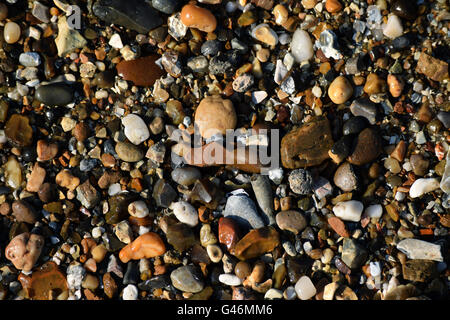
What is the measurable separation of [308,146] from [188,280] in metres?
1.05

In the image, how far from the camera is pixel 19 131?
8.61 feet

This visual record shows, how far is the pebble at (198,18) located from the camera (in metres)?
2.59

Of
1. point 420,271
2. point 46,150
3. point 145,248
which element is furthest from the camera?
point 46,150

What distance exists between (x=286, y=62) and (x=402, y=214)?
1156mm

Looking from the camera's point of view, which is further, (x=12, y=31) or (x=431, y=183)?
(x=12, y=31)

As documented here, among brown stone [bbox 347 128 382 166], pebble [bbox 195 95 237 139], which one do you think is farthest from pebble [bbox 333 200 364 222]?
pebble [bbox 195 95 237 139]

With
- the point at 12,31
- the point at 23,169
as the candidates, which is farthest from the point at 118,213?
the point at 12,31

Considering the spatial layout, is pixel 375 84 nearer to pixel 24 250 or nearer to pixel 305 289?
pixel 305 289

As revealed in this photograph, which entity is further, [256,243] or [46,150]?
[46,150]

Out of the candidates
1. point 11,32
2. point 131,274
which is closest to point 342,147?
point 131,274

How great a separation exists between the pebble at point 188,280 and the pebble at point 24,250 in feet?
2.72

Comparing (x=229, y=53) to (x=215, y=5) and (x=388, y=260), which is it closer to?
(x=215, y=5)

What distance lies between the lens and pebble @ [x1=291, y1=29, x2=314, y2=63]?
262cm
